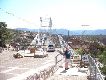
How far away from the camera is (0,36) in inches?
3000

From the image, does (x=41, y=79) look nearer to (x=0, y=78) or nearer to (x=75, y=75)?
(x=75, y=75)

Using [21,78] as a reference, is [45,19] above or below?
above

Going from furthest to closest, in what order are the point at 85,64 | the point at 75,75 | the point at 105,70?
the point at 85,64 → the point at 105,70 → the point at 75,75

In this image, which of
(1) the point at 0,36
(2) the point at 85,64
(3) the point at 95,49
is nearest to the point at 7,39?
(1) the point at 0,36

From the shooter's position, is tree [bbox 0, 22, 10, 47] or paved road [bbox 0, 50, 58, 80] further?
tree [bbox 0, 22, 10, 47]

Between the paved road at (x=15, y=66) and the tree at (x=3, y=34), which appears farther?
the tree at (x=3, y=34)

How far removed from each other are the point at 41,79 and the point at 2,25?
214 feet

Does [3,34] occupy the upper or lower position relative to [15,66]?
upper

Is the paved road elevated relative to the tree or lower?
lower

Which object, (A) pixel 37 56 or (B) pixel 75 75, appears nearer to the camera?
(B) pixel 75 75

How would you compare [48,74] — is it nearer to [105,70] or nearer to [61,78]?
[61,78]

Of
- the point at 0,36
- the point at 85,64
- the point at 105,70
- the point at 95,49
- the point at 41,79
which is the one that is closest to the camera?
the point at 41,79

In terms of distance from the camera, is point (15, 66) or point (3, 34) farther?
point (3, 34)

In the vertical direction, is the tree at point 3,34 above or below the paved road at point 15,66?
above
